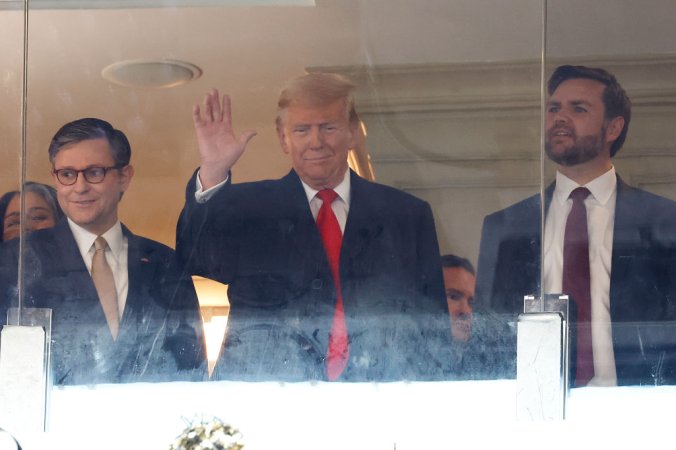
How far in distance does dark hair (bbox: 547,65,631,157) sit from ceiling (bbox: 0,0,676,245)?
9cm

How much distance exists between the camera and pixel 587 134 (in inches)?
274

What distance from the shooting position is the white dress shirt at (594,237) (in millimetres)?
6887

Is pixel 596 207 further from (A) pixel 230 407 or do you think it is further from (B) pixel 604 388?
(A) pixel 230 407

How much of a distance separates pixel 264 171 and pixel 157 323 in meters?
0.90

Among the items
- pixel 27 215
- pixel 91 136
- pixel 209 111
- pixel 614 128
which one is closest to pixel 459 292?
pixel 614 128

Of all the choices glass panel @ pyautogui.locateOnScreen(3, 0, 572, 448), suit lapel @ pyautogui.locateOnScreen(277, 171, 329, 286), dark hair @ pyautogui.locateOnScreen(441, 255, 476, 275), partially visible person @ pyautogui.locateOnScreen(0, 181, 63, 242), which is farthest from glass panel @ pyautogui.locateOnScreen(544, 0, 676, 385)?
partially visible person @ pyautogui.locateOnScreen(0, 181, 63, 242)

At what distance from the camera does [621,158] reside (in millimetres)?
6934

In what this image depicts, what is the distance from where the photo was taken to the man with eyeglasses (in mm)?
7012

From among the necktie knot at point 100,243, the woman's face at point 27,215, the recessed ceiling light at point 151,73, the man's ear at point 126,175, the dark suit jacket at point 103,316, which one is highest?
the recessed ceiling light at point 151,73

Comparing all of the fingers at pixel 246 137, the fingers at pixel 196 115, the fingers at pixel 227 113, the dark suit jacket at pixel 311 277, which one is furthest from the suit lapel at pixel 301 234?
the fingers at pixel 196 115

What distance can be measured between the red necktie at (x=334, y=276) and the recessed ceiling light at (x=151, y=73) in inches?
34.6

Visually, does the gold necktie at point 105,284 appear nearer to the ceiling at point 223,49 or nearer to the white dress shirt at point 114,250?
the white dress shirt at point 114,250

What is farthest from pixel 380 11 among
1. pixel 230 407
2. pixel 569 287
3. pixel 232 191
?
pixel 230 407

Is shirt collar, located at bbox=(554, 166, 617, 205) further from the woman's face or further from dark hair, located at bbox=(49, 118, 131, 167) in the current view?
the woman's face
